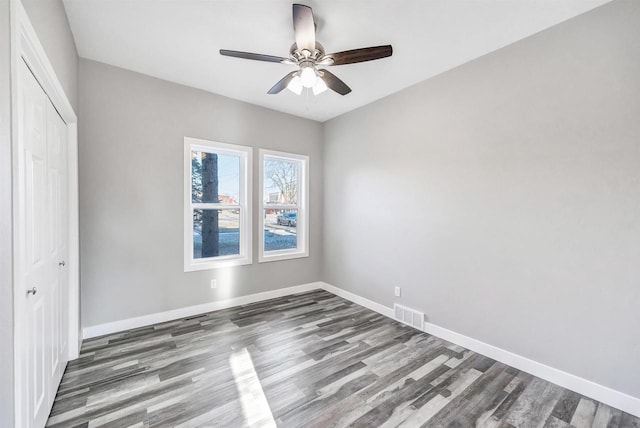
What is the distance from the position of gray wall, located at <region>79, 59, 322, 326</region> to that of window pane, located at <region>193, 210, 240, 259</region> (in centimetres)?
24

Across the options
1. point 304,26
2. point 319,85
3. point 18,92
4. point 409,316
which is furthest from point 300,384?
point 304,26

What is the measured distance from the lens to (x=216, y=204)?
362 cm

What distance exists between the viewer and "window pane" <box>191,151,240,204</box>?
3502mm

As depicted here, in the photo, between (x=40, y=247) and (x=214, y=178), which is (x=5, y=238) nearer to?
(x=40, y=247)

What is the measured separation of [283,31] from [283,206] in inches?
96.5

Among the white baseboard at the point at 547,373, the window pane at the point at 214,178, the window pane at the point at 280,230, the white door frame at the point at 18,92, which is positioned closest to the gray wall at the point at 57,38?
the white door frame at the point at 18,92

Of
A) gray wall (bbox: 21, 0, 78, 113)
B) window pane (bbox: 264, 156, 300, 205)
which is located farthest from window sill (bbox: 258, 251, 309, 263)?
gray wall (bbox: 21, 0, 78, 113)

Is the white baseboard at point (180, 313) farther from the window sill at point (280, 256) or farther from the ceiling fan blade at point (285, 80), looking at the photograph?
the ceiling fan blade at point (285, 80)

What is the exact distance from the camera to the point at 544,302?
2.24 metres

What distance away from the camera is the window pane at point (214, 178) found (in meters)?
3.50

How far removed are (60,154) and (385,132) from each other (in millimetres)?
3269

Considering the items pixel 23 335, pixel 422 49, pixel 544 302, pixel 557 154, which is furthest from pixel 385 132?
pixel 23 335

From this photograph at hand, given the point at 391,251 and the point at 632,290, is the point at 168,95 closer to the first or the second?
the point at 391,251

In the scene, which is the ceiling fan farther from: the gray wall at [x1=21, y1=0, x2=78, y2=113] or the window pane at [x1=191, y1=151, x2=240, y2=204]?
the window pane at [x1=191, y1=151, x2=240, y2=204]
